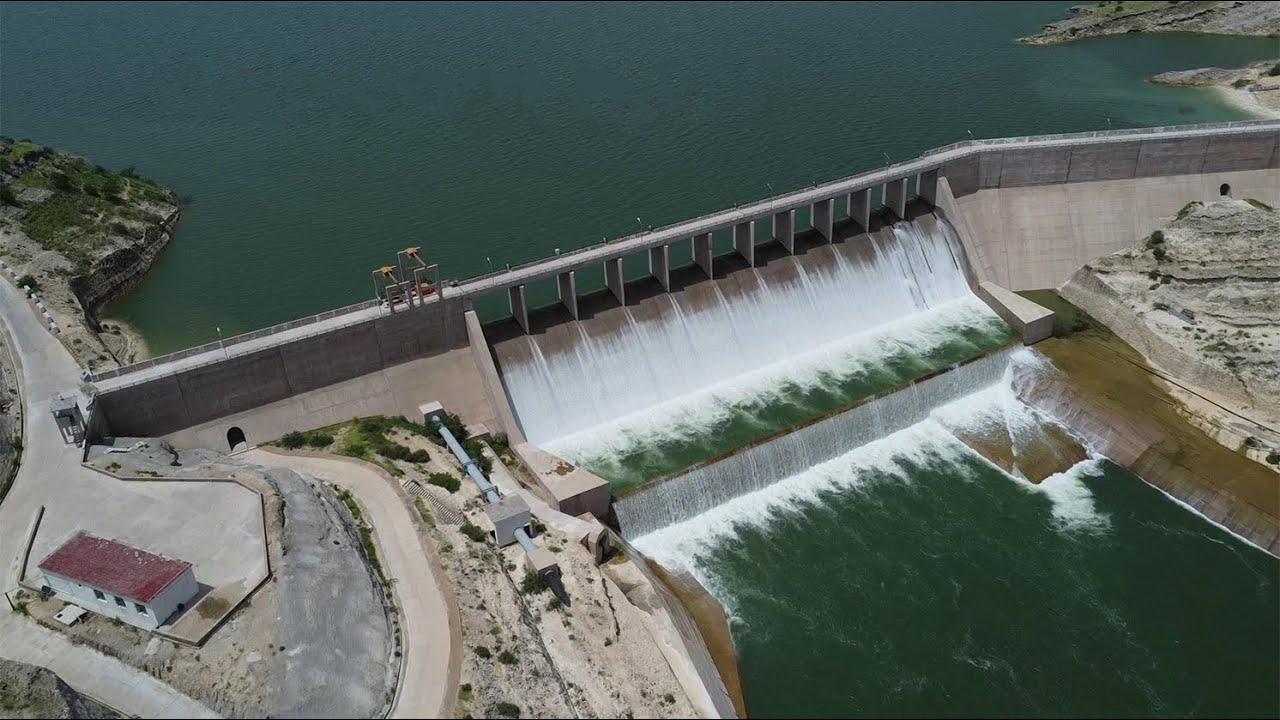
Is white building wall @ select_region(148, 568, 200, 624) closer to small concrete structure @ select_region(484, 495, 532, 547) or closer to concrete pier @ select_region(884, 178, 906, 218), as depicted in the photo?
small concrete structure @ select_region(484, 495, 532, 547)

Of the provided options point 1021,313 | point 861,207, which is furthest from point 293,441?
point 1021,313

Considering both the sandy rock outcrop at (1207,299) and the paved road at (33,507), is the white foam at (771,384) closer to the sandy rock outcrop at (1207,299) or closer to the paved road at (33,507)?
the sandy rock outcrop at (1207,299)

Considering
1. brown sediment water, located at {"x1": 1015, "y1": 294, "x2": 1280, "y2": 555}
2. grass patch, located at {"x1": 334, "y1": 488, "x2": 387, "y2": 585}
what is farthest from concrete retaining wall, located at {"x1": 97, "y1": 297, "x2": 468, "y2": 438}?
brown sediment water, located at {"x1": 1015, "y1": 294, "x2": 1280, "y2": 555}

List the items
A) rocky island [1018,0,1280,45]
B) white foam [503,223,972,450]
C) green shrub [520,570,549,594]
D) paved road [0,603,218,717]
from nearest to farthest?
1. paved road [0,603,218,717]
2. green shrub [520,570,549,594]
3. white foam [503,223,972,450]
4. rocky island [1018,0,1280,45]

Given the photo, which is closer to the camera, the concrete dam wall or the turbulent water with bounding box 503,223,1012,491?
the concrete dam wall

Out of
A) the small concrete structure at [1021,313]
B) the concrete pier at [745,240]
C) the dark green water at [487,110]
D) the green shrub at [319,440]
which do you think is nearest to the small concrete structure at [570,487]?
the green shrub at [319,440]

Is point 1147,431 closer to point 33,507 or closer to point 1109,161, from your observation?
point 1109,161

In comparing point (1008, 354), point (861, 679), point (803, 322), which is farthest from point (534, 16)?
point (861, 679)
